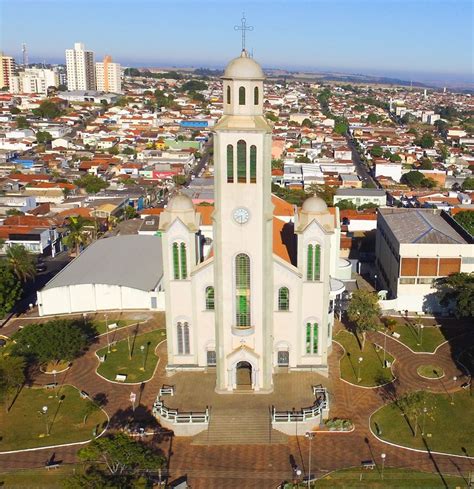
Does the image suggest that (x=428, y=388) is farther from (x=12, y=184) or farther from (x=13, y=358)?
(x=12, y=184)

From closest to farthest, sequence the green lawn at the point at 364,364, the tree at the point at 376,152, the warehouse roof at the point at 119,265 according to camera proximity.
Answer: the green lawn at the point at 364,364
the warehouse roof at the point at 119,265
the tree at the point at 376,152

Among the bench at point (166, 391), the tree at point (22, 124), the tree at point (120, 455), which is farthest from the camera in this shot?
the tree at point (22, 124)

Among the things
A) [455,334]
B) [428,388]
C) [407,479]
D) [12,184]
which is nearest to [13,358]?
[407,479]

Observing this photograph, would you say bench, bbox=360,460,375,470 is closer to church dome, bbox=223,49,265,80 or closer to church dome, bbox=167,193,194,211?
church dome, bbox=167,193,194,211

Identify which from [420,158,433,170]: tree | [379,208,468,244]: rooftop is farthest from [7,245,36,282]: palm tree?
[420,158,433,170]: tree

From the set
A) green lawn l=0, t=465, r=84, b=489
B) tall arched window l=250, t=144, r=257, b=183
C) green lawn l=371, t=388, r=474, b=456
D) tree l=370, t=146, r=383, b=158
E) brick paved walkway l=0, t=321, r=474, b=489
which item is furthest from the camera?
tree l=370, t=146, r=383, b=158

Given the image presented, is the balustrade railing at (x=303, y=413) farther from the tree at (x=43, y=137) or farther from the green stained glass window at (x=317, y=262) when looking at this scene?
the tree at (x=43, y=137)

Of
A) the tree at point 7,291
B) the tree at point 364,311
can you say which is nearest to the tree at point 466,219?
the tree at point 364,311
